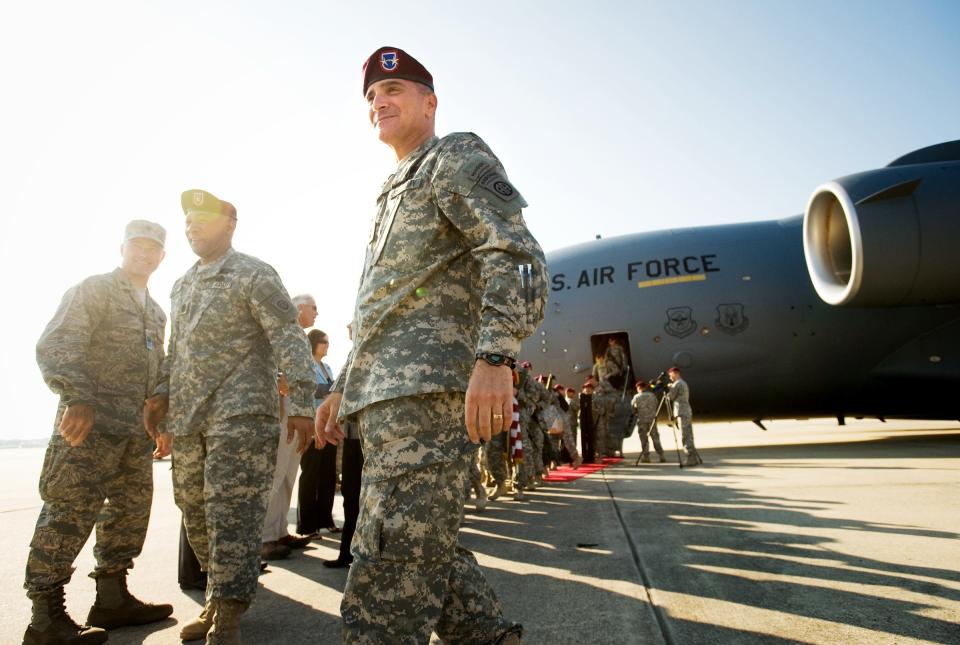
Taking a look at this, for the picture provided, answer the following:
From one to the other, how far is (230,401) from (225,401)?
2 centimetres

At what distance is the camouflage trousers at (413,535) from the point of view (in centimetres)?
162

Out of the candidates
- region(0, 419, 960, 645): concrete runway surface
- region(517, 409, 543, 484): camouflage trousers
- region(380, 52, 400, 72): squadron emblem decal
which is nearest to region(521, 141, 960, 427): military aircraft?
region(517, 409, 543, 484): camouflage trousers

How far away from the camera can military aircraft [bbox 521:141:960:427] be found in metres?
10.4

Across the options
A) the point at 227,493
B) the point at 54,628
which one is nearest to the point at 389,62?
the point at 227,493

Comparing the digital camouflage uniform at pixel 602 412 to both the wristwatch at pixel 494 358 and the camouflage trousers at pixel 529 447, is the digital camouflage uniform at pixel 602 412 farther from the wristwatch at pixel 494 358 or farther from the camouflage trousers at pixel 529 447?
the wristwatch at pixel 494 358

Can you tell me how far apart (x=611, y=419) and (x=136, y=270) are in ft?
34.3

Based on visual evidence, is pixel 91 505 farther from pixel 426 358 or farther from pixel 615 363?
pixel 615 363

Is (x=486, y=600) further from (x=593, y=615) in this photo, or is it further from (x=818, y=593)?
(x=818, y=593)

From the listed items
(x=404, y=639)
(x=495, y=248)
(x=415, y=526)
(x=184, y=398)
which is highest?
(x=495, y=248)

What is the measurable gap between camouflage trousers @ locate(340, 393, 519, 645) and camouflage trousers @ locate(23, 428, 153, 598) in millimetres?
2037

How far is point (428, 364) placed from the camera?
1.82 meters

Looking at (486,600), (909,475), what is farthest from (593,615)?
(909,475)

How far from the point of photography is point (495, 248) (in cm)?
175

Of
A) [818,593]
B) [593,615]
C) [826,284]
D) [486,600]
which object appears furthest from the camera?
[826,284]
